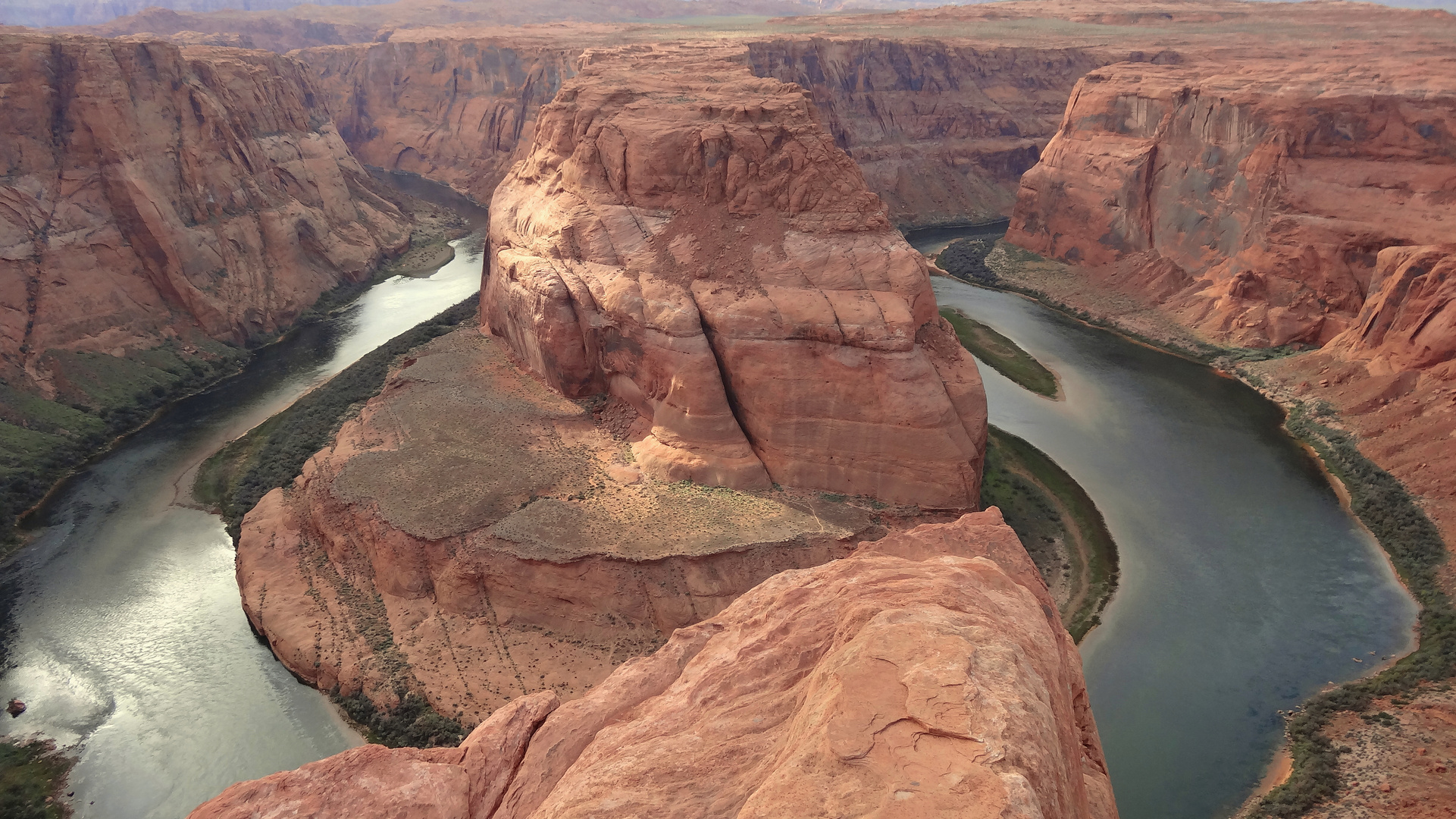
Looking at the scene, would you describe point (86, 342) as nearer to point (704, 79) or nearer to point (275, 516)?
point (275, 516)

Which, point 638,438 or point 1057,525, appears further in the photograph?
point 1057,525

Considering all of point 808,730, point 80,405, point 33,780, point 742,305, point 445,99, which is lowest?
point 33,780

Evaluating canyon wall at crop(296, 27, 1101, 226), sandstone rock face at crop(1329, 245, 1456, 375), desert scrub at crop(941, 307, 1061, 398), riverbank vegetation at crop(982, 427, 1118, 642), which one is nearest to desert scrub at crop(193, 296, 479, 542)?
riverbank vegetation at crop(982, 427, 1118, 642)

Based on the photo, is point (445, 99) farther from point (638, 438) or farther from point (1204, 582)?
point (1204, 582)

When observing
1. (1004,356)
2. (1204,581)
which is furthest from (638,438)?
(1004,356)

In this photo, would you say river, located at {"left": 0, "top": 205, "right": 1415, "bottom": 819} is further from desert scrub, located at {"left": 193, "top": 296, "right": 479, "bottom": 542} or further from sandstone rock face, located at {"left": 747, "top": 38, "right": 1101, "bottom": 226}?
sandstone rock face, located at {"left": 747, "top": 38, "right": 1101, "bottom": 226}

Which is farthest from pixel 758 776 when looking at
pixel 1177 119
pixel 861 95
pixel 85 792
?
pixel 861 95

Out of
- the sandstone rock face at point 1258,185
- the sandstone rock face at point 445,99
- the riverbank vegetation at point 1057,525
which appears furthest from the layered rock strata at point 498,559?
the sandstone rock face at point 445,99

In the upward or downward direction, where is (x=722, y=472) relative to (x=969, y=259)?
upward
